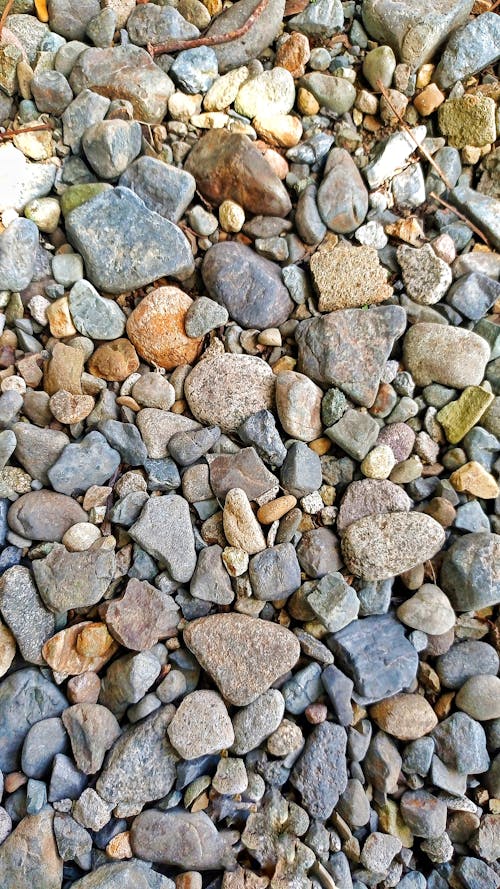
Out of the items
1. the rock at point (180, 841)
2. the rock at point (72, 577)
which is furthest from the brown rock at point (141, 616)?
the rock at point (180, 841)

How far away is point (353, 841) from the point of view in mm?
1480

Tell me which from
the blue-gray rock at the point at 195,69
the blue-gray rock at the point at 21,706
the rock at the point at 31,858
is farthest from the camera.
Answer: the blue-gray rock at the point at 195,69

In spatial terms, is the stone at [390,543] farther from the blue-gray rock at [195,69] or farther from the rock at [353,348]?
the blue-gray rock at [195,69]

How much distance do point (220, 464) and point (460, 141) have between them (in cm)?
132

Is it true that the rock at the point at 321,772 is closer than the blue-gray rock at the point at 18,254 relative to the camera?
Yes

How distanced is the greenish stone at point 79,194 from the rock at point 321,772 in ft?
5.40

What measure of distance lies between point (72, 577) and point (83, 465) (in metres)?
0.30

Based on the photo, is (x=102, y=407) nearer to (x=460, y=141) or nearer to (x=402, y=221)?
(x=402, y=221)

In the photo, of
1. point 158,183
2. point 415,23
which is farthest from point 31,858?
point 415,23

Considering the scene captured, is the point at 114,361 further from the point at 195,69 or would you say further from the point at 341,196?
the point at 195,69

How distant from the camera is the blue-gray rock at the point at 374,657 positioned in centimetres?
153

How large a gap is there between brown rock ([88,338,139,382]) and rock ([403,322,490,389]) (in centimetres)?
84

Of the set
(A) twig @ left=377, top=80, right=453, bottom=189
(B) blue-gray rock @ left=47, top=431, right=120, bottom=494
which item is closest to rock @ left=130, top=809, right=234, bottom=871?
(B) blue-gray rock @ left=47, top=431, right=120, bottom=494

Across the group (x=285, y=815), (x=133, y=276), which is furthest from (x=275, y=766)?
(x=133, y=276)
